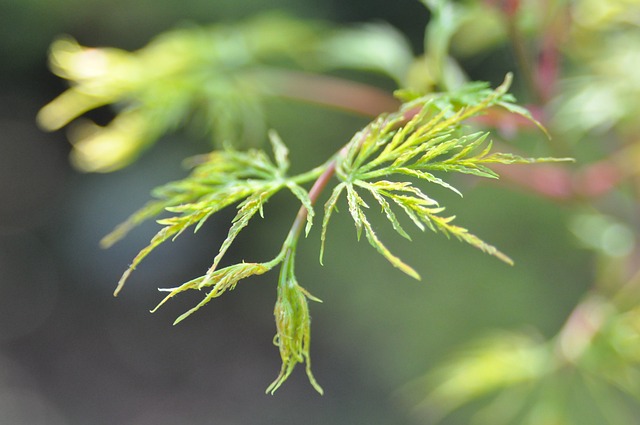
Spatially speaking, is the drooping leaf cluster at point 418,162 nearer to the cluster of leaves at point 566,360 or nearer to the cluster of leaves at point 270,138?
the cluster of leaves at point 270,138

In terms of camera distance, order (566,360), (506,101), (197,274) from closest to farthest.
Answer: (506,101) < (566,360) < (197,274)

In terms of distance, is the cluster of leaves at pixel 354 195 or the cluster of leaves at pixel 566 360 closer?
the cluster of leaves at pixel 354 195

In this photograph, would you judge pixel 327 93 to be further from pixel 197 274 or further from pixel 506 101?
pixel 197 274

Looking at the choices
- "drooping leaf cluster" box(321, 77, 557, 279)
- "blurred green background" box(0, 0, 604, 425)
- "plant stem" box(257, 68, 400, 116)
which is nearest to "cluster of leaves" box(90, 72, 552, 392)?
"drooping leaf cluster" box(321, 77, 557, 279)

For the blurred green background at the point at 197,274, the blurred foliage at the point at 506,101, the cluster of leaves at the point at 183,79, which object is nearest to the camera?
the blurred foliage at the point at 506,101

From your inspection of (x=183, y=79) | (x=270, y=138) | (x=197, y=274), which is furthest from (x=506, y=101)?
(x=197, y=274)

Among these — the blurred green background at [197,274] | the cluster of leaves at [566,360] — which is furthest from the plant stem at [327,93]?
the blurred green background at [197,274]

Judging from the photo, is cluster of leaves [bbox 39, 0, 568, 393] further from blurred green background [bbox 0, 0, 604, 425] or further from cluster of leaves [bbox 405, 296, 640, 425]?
blurred green background [bbox 0, 0, 604, 425]

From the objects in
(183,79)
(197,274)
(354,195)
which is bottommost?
(197,274)

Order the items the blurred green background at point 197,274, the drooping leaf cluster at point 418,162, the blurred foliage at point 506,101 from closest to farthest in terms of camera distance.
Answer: the drooping leaf cluster at point 418,162 → the blurred foliage at point 506,101 → the blurred green background at point 197,274
